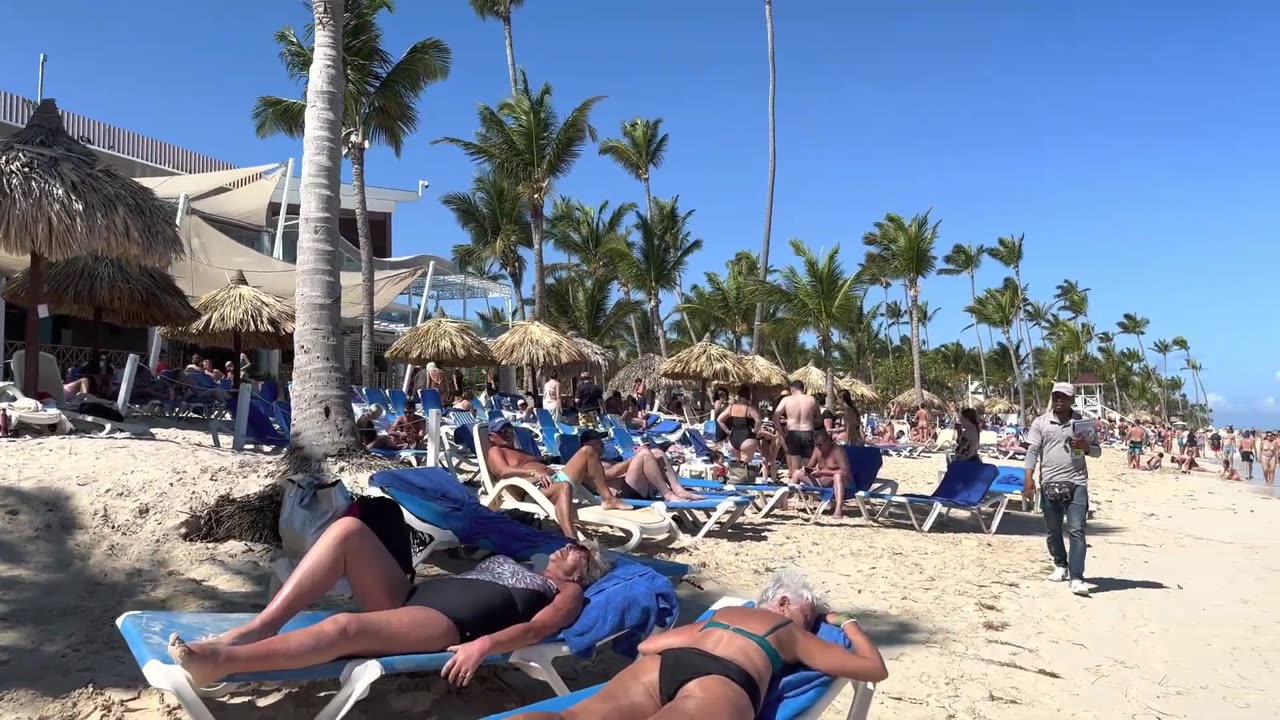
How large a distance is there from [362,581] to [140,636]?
26.6 inches

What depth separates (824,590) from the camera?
17.6 feet

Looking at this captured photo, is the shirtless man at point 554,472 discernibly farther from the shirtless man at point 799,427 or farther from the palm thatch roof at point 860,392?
the palm thatch roof at point 860,392

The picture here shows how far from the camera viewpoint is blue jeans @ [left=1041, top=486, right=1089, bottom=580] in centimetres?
548

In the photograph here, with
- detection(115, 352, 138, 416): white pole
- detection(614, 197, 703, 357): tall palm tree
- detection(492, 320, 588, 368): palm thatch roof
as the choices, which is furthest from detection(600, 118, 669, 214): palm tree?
detection(115, 352, 138, 416): white pole

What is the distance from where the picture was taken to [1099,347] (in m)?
73.8

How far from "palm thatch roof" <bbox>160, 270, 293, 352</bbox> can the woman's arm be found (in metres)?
11.7

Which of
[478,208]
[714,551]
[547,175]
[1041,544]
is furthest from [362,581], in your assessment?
[478,208]

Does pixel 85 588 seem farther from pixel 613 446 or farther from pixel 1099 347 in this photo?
pixel 1099 347

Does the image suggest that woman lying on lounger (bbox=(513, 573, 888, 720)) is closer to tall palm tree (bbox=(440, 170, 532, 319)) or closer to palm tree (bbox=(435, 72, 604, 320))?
palm tree (bbox=(435, 72, 604, 320))

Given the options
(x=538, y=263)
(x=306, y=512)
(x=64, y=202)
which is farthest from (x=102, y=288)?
(x=538, y=263)

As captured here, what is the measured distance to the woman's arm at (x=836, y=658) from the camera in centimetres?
261

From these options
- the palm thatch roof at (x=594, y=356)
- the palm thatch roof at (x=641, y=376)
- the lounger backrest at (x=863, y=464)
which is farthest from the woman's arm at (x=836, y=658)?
the palm thatch roof at (x=641, y=376)

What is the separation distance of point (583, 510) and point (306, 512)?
90.9 inches

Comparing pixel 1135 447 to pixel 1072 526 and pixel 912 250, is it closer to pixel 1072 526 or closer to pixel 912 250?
pixel 912 250
